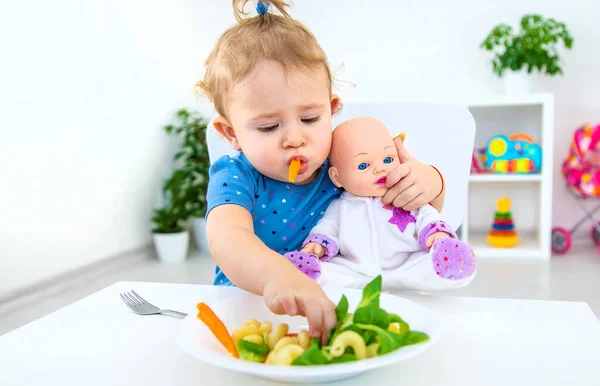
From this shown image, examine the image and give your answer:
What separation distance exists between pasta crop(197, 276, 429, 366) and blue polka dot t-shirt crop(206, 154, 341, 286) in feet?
1.39

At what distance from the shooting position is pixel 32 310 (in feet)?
7.02

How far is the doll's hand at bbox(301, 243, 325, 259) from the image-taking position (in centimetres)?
83

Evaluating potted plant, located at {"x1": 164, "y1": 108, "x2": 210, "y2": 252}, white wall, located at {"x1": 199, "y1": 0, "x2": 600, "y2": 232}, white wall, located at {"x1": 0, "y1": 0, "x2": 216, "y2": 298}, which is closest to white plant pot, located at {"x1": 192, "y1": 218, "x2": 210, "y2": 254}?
potted plant, located at {"x1": 164, "y1": 108, "x2": 210, "y2": 252}

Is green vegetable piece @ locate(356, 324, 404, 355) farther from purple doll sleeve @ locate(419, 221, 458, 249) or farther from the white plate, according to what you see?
purple doll sleeve @ locate(419, 221, 458, 249)

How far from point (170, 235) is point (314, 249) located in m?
2.27

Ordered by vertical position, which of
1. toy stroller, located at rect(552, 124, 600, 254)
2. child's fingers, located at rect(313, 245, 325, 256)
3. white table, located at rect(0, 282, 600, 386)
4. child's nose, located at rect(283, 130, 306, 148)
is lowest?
toy stroller, located at rect(552, 124, 600, 254)

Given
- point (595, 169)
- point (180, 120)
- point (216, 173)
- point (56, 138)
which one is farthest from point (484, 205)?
point (216, 173)

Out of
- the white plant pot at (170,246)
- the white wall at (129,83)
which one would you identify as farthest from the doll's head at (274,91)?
the white plant pot at (170,246)

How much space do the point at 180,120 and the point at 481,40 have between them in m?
1.83

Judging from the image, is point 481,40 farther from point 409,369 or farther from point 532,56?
point 409,369

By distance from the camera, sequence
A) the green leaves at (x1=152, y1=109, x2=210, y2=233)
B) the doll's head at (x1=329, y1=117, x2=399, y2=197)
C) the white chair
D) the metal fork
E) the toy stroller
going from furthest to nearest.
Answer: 1. the green leaves at (x1=152, y1=109, x2=210, y2=233)
2. the toy stroller
3. the white chair
4. the doll's head at (x1=329, y1=117, x2=399, y2=197)
5. the metal fork

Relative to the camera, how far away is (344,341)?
442mm

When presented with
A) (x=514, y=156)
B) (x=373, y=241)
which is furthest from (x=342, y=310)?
(x=514, y=156)

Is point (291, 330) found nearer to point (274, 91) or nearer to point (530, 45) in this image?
point (274, 91)
